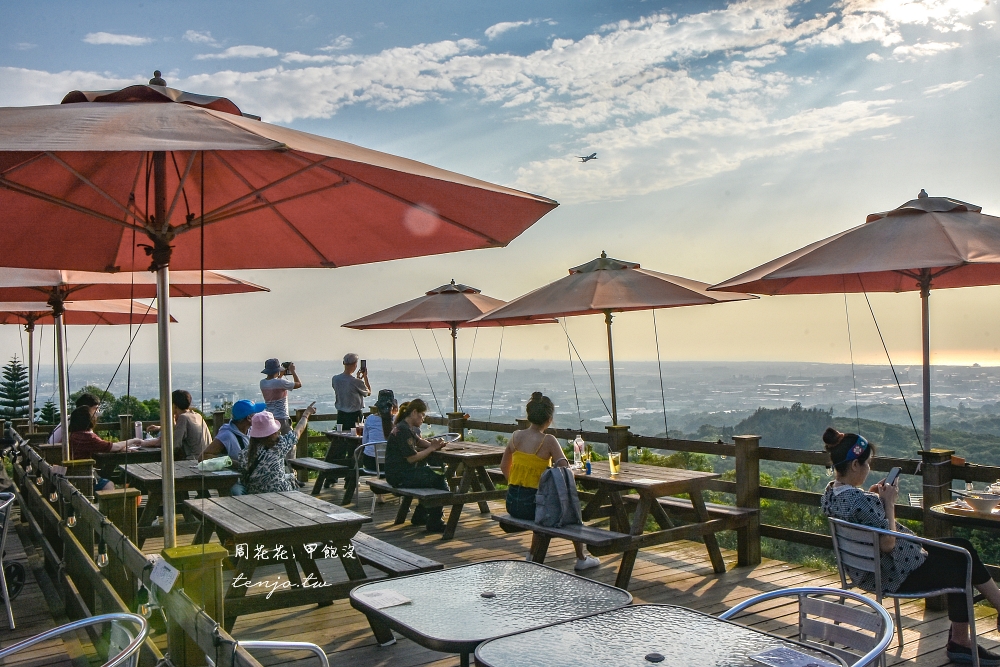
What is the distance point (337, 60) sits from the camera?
38.1ft

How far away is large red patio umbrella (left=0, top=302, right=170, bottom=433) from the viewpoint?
8.94 meters

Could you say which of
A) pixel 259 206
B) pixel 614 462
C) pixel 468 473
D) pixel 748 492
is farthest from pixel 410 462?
pixel 259 206

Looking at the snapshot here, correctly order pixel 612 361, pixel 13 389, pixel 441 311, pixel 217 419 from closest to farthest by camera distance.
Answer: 1. pixel 612 361
2. pixel 441 311
3. pixel 217 419
4. pixel 13 389

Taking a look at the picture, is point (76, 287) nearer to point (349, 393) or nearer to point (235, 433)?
point (235, 433)

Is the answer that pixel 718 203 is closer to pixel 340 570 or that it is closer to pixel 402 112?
pixel 402 112

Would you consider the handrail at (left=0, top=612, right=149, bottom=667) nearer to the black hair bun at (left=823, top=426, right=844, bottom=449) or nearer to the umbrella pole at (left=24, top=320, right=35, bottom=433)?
the black hair bun at (left=823, top=426, right=844, bottom=449)

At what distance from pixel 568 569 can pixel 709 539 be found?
42.9 inches

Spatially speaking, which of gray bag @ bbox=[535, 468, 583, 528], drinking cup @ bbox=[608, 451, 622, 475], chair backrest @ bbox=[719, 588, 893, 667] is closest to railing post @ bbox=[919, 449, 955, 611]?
drinking cup @ bbox=[608, 451, 622, 475]

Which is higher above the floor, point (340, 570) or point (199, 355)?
point (199, 355)

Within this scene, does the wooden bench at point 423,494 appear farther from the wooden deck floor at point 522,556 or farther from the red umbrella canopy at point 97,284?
the red umbrella canopy at point 97,284

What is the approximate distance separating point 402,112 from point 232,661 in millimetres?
12660

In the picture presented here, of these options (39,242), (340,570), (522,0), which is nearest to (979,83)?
(522,0)

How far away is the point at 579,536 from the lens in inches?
205

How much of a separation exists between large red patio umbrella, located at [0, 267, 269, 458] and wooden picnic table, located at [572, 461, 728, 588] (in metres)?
3.64
